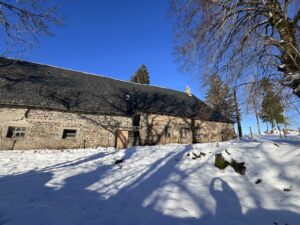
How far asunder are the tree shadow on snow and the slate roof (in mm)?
7587

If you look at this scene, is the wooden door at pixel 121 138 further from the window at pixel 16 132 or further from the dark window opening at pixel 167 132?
the window at pixel 16 132

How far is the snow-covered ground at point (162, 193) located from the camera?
367 cm

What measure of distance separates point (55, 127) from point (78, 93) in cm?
392

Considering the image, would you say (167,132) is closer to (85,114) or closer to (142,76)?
(85,114)

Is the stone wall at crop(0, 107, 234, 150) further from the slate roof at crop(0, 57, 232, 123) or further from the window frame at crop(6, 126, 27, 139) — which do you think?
the slate roof at crop(0, 57, 232, 123)

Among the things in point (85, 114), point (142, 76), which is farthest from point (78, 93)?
point (142, 76)

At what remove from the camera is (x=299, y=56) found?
5.79 meters

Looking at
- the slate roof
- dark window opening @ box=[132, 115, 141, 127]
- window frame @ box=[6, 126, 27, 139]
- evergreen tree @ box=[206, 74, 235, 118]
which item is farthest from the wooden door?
evergreen tree @ box=[206, 74, 235, 118]

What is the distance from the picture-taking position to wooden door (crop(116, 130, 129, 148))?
54.2 feet

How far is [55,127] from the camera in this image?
1427 cm

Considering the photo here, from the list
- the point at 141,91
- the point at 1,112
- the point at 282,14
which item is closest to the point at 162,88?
the point at 141,91

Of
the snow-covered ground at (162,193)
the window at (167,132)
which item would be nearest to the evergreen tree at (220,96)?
the snow-covered ground at (162,193)

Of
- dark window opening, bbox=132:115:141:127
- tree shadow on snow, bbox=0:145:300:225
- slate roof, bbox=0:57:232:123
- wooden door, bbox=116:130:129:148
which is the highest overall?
slate roof, bbox=0:57:232:123

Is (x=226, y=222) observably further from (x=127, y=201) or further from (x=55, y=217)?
(x=55, y=217)
